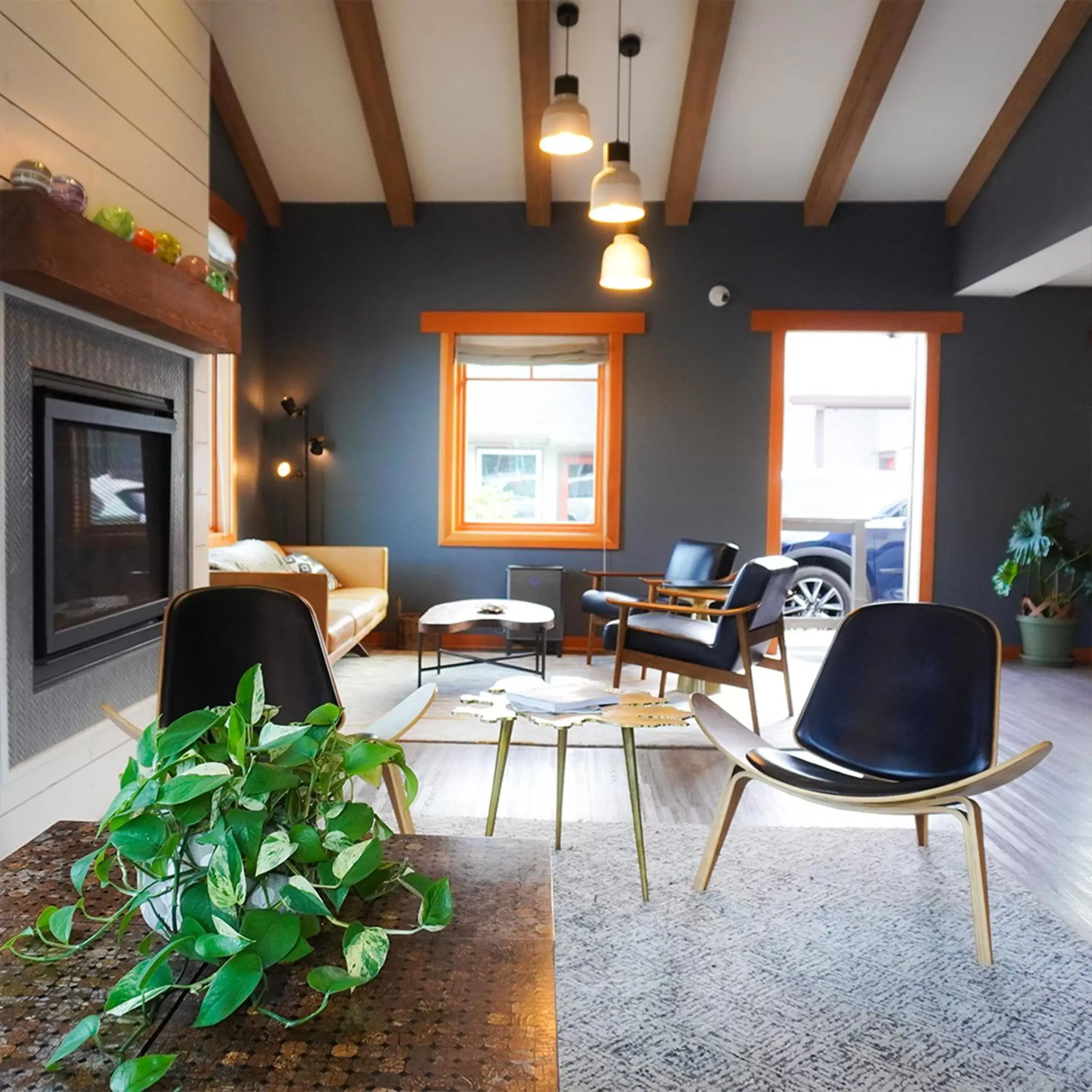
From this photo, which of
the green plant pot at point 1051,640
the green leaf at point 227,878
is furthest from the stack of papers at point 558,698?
the green plant pot at point 1051,640

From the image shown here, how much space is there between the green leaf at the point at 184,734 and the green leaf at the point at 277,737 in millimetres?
63

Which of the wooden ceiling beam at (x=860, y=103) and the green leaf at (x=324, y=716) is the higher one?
the wooden ceiling beam at (x=860, y=103)

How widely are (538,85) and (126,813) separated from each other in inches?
198

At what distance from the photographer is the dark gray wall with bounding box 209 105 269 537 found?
582 centimetres

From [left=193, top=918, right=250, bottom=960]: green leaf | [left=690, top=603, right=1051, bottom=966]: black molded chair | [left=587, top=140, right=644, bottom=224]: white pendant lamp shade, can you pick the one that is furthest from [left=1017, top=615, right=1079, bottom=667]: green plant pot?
[left=193, top=918, right=250, bottom=960]: green leaf

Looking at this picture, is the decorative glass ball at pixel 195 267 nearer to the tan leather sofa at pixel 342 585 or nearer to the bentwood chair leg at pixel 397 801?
the tan leather sofa at pixel 342 585

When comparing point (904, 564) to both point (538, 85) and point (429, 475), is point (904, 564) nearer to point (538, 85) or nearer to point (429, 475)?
point (429, 475)

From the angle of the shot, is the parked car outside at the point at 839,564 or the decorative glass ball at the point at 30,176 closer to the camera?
the decorative glass ball at the point at 30,176

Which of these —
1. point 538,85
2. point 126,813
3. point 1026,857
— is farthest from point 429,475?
point 126,813

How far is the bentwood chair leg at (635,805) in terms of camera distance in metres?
2.51

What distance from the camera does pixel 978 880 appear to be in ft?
7.33

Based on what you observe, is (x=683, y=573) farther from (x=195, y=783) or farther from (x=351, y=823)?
(x=195, y=783)

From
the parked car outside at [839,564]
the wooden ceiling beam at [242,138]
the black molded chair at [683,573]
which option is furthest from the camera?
the parked car outside at [839,564]

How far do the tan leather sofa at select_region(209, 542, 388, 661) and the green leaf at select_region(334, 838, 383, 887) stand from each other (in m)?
2.64
